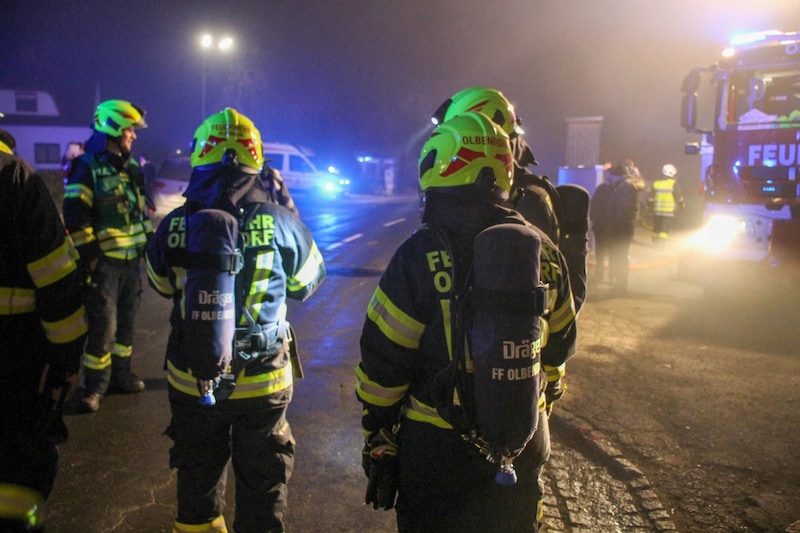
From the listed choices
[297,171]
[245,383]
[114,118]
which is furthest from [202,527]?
[297,171]

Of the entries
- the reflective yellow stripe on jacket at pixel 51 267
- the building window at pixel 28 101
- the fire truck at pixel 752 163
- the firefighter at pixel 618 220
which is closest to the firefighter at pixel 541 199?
the reflective yellow stripe on jacket at pixel 51 267

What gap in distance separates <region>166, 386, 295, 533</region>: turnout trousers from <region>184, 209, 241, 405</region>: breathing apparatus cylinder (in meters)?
0.29

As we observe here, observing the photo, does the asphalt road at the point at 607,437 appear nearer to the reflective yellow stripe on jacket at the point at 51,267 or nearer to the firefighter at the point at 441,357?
the firefighter at the point at 441,357

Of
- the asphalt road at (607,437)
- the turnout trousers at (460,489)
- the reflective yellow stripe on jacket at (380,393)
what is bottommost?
the asphalt road at (607,437)

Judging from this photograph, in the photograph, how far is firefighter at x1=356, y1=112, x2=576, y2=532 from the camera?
215 cm

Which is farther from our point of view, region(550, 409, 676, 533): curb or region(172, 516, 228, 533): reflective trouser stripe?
region(550, 409, 676, 533): curb

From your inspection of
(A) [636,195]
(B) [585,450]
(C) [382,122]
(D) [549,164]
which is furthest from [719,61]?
(C) [382,122]

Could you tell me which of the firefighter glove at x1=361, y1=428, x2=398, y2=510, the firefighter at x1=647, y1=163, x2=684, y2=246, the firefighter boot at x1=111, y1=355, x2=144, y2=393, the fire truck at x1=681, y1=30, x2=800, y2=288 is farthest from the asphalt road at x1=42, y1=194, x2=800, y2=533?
the firefighter at x1=647, y1=163, x2=684, y2=246

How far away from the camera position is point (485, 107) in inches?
144

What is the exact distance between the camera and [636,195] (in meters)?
9.48

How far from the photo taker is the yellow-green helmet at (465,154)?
7.23ft

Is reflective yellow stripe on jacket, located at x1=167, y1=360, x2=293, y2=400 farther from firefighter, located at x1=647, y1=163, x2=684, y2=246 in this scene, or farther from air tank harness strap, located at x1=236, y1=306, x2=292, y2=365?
firefighter, located at x1=647, y1=163, x2=684, y2=246

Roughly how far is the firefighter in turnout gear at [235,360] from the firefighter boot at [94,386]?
2.34 metres

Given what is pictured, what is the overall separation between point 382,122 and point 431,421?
1832 inches
